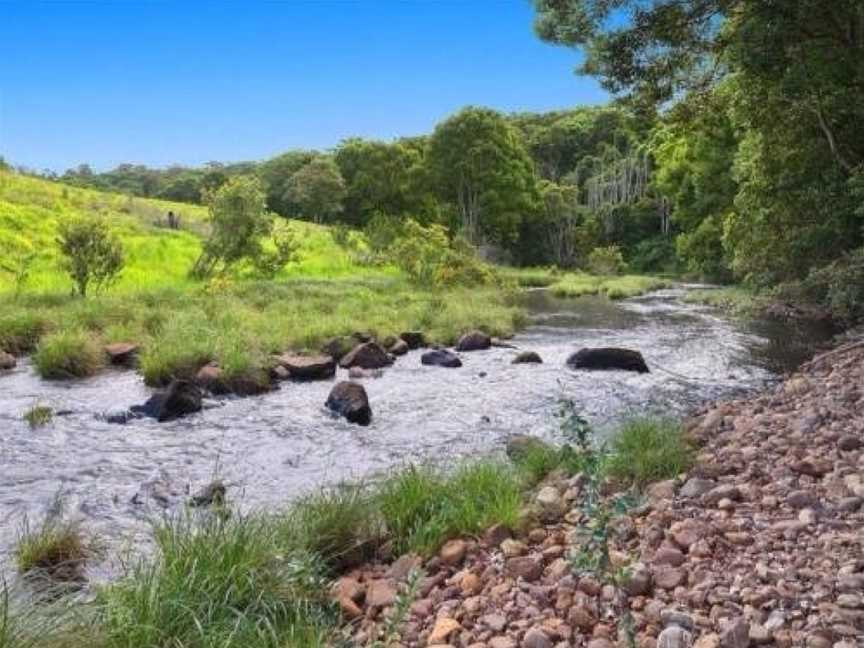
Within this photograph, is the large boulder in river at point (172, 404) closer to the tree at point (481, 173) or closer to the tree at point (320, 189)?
the tree at point (481, 173)

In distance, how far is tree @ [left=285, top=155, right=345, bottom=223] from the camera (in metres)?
62.8

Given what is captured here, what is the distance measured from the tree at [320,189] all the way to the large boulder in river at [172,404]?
52.5m

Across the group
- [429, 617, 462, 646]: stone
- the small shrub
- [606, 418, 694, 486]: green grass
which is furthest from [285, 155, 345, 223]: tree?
[429, 617, 462, 646]: stone

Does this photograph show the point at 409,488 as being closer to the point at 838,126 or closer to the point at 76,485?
the point at 76,485

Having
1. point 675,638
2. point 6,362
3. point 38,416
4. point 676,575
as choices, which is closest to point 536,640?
point 675,638

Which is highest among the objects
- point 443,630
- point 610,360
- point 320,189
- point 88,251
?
point 320,189

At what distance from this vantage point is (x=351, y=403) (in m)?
11.5

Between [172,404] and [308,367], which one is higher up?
[172,404]

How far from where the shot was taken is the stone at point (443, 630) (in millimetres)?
4412

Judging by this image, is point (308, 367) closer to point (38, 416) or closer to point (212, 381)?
point (212, 381)

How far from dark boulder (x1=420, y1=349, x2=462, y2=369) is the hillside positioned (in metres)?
12.5

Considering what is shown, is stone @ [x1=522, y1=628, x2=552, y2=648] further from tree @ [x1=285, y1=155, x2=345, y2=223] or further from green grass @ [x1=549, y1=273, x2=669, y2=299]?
tree @ [x1=285, y1=155, x2=345, y2=223]

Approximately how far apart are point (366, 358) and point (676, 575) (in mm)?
12239

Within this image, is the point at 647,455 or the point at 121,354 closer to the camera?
the point at 647,455
